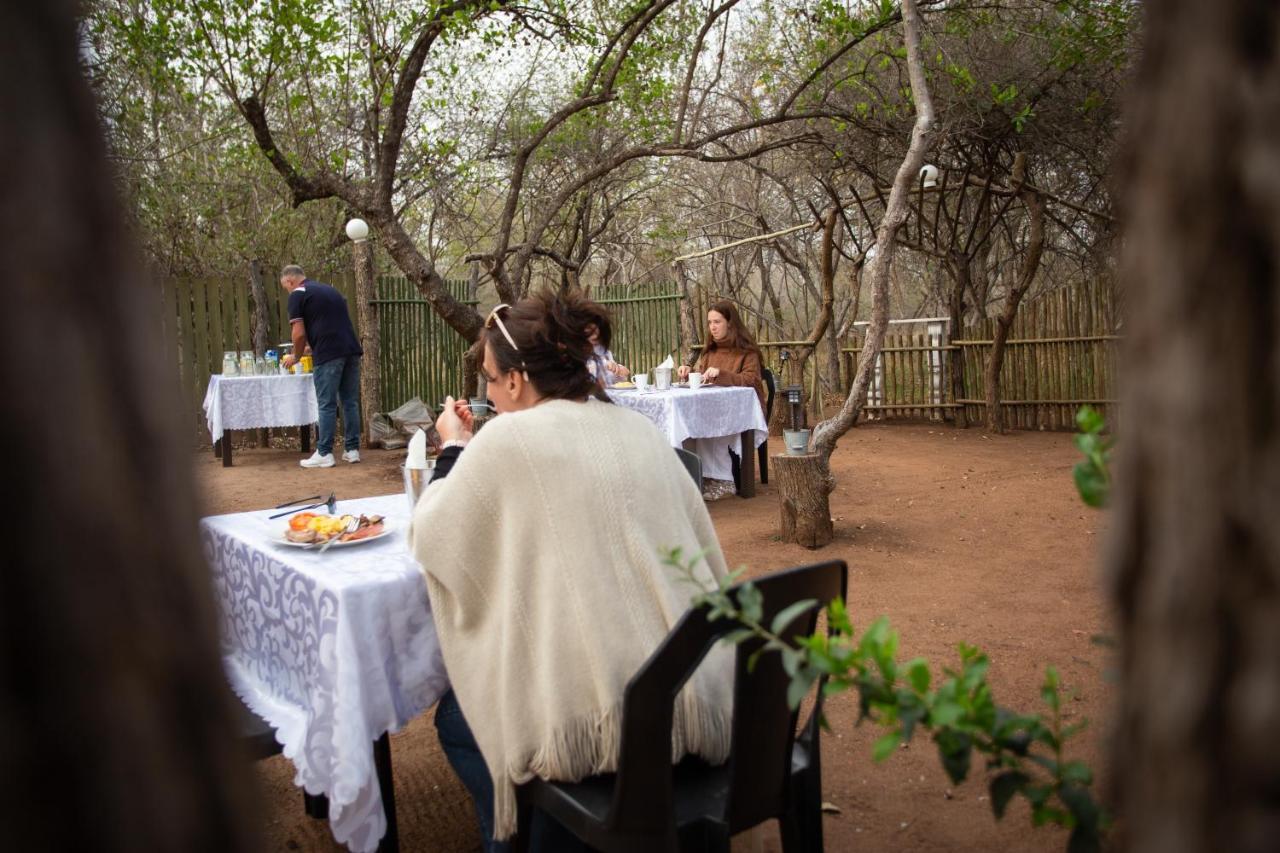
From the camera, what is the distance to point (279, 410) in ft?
34.1

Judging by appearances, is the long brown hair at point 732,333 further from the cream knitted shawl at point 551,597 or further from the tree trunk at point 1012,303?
the cream knitted shawl at point 551,597

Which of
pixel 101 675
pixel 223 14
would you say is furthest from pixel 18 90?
pixel 223 14

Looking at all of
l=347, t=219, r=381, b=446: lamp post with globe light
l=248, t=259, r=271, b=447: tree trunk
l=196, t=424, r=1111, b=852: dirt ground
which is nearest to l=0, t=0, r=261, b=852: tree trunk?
l=196, t=424, r=1111, b=852: dirt ground

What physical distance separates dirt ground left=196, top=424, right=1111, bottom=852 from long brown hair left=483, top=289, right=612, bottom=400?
0.82 m

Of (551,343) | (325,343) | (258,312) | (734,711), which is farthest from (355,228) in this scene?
(734,711)

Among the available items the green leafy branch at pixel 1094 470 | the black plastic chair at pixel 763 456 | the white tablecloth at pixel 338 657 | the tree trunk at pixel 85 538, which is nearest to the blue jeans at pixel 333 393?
the black plastic chair at pixel 763 456

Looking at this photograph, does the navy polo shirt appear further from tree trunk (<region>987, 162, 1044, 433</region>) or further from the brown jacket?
tree trunk (<region>987, 162, 1044, 433</region>)

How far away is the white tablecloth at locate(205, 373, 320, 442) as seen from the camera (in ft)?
33.0

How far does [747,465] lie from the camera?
801 centimetres

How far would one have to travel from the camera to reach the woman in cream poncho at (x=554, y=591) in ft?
6.53

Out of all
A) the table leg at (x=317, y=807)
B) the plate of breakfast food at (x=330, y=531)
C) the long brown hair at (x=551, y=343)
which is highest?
the long brown hair at (x=551, y=343)

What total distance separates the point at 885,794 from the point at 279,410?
8790 millimetres

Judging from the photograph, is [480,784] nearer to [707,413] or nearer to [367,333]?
[707,413]

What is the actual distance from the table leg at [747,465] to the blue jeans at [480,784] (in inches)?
227
